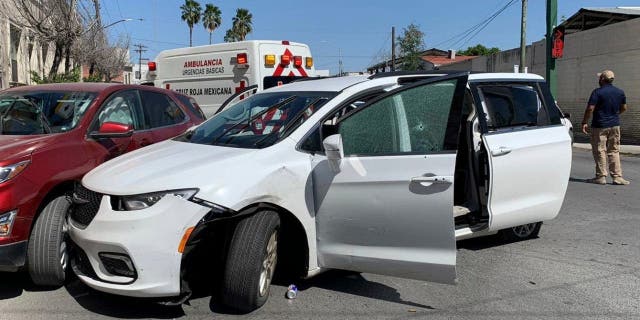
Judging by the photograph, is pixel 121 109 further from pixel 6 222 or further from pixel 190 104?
pixel 6 222

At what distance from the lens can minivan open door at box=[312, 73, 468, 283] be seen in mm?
3852

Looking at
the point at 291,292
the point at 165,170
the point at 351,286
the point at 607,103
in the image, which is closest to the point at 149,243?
the point at 165,170

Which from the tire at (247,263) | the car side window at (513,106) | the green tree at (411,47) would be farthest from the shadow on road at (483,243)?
the green tree at (411,47)

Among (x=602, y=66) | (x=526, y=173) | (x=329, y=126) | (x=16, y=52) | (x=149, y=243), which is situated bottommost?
(x=149, y=243)

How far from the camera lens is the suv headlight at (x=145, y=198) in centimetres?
356

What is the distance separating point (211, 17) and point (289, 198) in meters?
61.7

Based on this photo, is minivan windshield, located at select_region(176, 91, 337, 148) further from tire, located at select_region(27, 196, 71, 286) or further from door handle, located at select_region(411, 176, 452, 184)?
tire, located at select_region(27, 196, 71, 286)

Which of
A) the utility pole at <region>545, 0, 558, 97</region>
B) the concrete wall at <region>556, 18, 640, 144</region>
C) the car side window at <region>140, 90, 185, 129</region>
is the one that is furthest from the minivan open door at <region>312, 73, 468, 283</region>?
the concrete wall at <region>556, 18, 640, 144</region>

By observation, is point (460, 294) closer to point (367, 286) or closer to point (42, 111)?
point (367, 286)

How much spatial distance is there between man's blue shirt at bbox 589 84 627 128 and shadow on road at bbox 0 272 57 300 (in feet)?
27.4

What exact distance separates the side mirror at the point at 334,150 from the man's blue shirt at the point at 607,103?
6.74 metres

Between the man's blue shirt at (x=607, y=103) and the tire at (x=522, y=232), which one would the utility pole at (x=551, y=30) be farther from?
the tire at (x=522, y=232)

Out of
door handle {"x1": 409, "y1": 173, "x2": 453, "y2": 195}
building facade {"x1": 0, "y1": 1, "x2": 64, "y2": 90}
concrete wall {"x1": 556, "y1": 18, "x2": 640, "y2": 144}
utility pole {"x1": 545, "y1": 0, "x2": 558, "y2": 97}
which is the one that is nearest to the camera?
door handle {"x1": 409, "y1": 173, "x2": 453, "y2": 195}

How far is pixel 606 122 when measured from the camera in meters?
9.03
